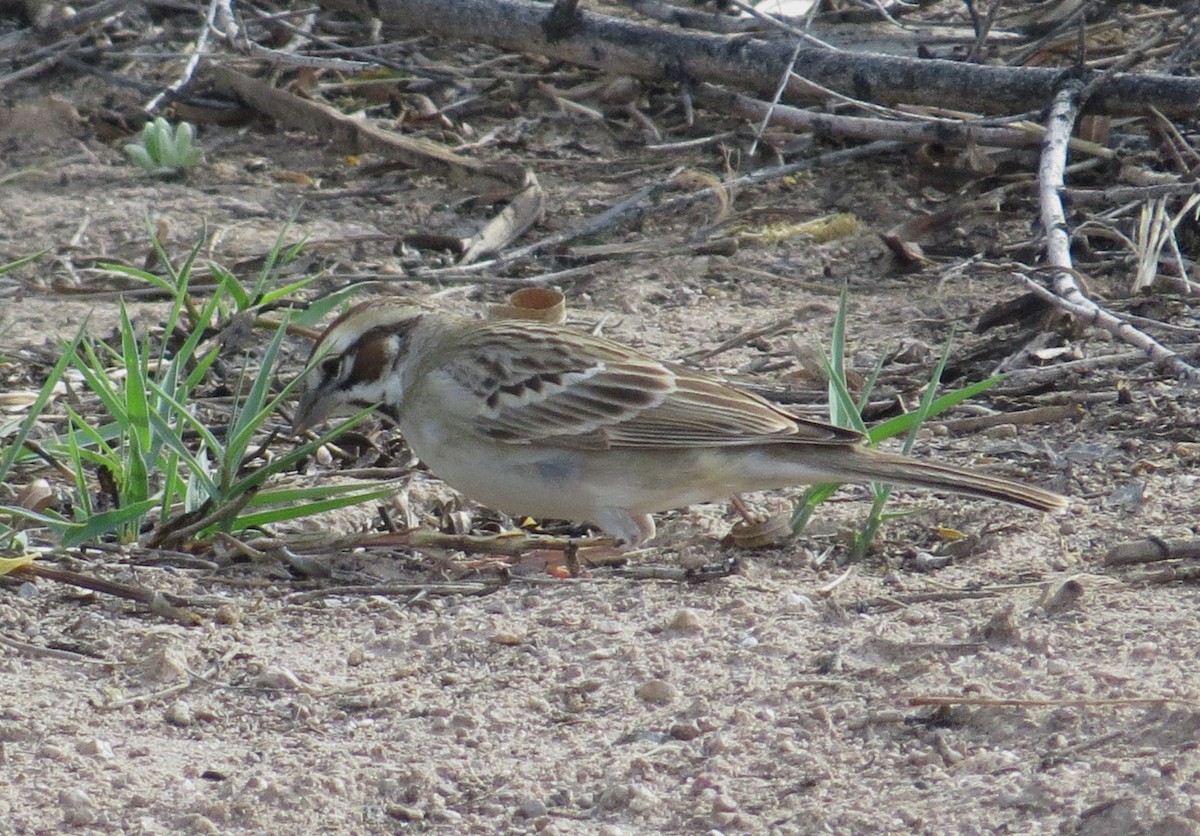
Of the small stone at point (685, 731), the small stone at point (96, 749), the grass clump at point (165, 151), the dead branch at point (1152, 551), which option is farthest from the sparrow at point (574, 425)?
the grass clump at point (165, 151)

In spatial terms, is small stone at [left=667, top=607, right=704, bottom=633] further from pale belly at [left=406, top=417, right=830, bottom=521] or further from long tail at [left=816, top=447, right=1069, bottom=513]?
pale belly at [left=406, top=417, right=830, bottom=521]

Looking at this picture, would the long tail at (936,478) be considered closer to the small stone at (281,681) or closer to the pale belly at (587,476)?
the pale belly at (587,476)

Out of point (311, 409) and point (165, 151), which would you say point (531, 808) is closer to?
point (311, 409)

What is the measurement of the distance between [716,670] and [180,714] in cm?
119

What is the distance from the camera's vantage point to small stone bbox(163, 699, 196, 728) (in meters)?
3.65

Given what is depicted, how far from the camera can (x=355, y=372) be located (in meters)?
5.48

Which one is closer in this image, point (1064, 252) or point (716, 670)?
point (716, 670)

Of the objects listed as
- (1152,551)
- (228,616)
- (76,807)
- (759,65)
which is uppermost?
(759,65)

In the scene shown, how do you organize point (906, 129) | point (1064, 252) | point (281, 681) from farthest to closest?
point (906, 129) → point (1064, 252) → point (281, 681)

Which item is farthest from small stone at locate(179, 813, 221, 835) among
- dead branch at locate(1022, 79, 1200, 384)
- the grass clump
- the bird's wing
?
the grass clump

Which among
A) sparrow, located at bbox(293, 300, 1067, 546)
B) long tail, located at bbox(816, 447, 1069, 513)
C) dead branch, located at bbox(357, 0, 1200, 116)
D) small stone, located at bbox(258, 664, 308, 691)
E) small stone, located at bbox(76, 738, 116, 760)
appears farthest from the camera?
dead branch, located at bbox(357, 0, 1200, 116)

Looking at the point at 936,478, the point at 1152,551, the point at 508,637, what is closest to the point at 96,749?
the point at 508,637

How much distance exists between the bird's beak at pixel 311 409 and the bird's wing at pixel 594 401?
397mm

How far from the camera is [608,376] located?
5281 mm
